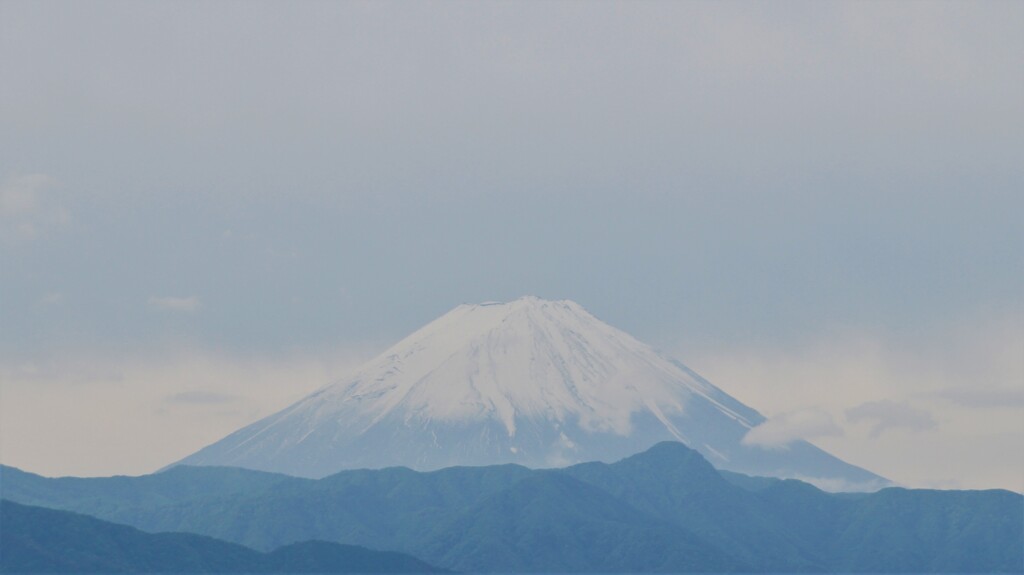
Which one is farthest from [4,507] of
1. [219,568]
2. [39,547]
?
[219,568]

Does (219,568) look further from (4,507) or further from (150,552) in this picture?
(4,507)

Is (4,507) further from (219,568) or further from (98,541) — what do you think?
(219,568)

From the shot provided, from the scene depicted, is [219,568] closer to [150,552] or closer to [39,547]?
[150,552]

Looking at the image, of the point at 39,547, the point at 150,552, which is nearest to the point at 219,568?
the point at 150,552
